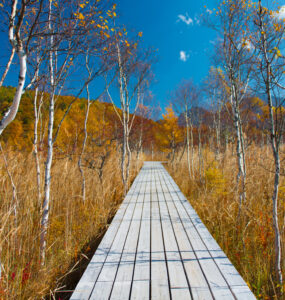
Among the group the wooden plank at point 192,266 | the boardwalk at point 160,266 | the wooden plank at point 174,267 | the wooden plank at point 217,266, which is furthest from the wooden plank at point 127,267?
the wooden plank at point 217,266

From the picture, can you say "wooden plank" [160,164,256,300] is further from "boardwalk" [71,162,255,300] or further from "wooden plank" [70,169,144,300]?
"wooden plank" [70,169,144,300]

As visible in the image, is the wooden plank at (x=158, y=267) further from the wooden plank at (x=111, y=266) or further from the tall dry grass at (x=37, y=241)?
the tall dry grass at (x=37, y=241)

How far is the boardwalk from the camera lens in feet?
4.73

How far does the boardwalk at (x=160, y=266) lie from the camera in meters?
1.44

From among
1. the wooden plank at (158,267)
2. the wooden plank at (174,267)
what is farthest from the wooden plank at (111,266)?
the wooden plank at (174,267)

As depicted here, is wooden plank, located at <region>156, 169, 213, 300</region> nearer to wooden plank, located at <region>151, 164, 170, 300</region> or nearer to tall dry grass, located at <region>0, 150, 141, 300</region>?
wooden plank, located at <region>151, 164, 170, 300</region>

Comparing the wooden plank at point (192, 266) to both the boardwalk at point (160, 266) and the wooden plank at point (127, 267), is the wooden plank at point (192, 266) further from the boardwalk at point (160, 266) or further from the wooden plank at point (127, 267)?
the wooden plank at point (127, 267)

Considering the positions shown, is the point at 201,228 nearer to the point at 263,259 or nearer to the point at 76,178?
the point at 263,259

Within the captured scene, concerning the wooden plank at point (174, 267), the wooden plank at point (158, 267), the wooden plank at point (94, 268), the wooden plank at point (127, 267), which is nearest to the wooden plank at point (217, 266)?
the wooden plank at point (174, 267)

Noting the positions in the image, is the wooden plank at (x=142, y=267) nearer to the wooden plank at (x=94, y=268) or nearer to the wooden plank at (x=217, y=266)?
the wooden plank at (x=94, y=268)

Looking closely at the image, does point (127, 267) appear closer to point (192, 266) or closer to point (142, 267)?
point (142, 267)

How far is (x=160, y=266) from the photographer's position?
178cm

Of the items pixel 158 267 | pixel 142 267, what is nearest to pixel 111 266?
pixel 142 267

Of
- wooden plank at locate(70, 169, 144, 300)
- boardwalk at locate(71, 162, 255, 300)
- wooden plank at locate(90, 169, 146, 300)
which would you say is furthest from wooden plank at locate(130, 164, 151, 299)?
wooden plank at locate(70, 169, 144, 300)
